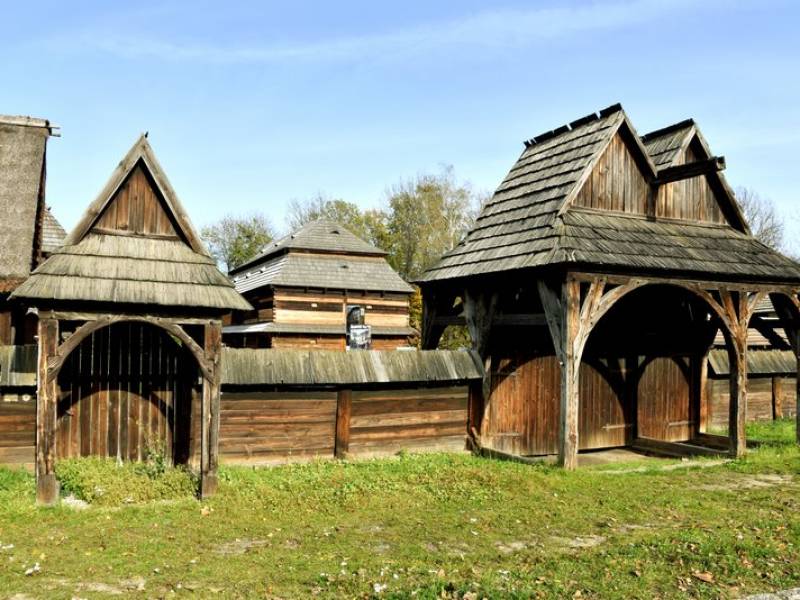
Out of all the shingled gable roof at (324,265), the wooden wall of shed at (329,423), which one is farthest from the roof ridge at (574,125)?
the shingled gable roof at (324,265)

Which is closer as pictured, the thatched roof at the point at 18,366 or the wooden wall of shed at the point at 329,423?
the thatched roof at the point at 18,366

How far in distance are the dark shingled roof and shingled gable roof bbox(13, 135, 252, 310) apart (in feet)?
67.5

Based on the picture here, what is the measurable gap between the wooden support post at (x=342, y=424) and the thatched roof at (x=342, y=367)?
1.12 feet

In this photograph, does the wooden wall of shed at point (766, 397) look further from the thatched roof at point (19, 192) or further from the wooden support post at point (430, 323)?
the thatched roof at point (19, 192)

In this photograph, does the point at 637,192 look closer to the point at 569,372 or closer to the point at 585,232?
the point at 585,232

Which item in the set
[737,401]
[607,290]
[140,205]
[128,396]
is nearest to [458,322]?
[607,290]

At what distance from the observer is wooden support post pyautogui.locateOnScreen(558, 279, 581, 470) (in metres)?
13.2

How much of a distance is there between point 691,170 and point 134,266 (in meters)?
10.7

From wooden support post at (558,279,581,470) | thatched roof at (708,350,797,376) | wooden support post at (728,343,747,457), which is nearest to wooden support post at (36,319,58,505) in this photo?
wooden support post at (558,279,581,470)

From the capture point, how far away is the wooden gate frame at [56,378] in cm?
1030

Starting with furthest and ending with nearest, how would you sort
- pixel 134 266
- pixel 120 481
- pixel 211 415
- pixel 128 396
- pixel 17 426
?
pixel 128 396 < pixel 17 426 < pixel 134 266 < pixel 211 415 < pixel 120 481

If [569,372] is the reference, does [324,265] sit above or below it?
above

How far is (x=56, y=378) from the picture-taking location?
10.8 m

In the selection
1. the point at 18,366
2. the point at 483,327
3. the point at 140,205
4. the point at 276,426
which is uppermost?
the point at 140,205
